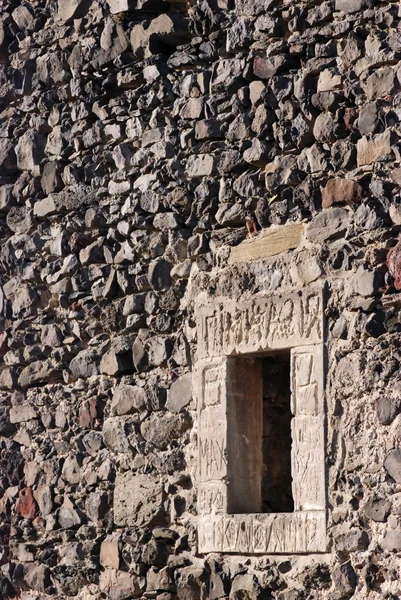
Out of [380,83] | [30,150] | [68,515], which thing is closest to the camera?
[380,83]

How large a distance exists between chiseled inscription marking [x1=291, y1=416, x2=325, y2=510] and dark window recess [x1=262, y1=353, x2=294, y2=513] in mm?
452

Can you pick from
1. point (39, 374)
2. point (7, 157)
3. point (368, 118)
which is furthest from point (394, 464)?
point (7, 157)

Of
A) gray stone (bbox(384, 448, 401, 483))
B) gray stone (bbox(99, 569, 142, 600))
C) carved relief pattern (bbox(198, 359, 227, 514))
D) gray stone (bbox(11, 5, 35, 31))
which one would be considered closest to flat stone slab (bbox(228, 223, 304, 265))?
carved relief pattern (bbox(198, 359, 227, 514))

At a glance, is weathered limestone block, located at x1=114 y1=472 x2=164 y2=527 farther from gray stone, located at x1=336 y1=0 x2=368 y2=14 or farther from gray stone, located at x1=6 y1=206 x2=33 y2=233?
gray stone, located at x1=336 y1=0 x2=368 y2=14

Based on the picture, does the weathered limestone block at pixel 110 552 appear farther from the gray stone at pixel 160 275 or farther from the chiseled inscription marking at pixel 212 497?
the gray stone at pixel 160 275

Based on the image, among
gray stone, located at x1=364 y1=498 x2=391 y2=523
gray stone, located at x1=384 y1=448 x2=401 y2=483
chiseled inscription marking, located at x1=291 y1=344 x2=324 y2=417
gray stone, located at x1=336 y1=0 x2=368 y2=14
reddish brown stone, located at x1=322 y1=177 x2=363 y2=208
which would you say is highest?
gray stone, located at x1=336 y1=0 x2=368 y2=14

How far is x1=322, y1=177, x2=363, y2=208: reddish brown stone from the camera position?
638 cm

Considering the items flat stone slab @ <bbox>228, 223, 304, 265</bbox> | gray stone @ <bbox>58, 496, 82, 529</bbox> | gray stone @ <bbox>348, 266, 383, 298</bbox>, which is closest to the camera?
gray stone @ <bbox>348, 266, 383, 298</bbox>

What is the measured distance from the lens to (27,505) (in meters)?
7.84

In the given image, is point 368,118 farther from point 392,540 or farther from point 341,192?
Answer: point 392,540

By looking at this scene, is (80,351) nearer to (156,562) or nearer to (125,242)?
(125,242)

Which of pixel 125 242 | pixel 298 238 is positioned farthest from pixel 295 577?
pixel 125 242

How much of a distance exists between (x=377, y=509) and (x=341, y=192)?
1395 mm

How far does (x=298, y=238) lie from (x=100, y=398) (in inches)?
59.6
